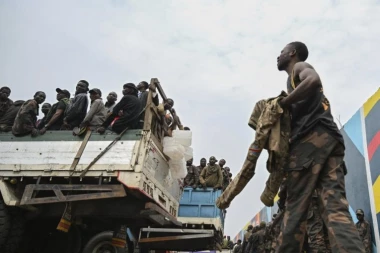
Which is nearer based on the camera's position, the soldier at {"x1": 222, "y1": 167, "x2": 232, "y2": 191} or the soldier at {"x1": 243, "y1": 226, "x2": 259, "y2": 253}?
the soldier at {"x1": 222, "y1": 167, "x2": 232, "y2": 191}

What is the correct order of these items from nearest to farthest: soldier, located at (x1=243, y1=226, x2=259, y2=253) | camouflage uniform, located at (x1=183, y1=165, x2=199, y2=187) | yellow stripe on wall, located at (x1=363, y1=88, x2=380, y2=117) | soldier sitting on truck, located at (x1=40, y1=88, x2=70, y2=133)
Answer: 1. soldier sitting on truck, located at (x1=40, y1=88, x2=70, y2=133)
2. yellow stripe on wall, located at (x1=363, y1=88, x2=380, y2=117)
3. camouflage uniform, located at (x1=183, y1=165, x2=199, y2=187)
4. soldier, located at (x1=243, y1=226, x2=259, y2=253)

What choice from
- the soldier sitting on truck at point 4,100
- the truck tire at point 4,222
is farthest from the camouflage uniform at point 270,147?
the soldier sitting on truck at point 4,100

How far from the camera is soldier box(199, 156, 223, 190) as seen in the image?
9727 mm

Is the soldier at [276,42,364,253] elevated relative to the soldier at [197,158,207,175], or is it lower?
lower

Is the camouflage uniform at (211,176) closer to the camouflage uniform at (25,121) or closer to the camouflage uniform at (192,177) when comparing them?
the camouflage uniform at (192,177)

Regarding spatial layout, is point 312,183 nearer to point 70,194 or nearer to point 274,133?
point 274,133

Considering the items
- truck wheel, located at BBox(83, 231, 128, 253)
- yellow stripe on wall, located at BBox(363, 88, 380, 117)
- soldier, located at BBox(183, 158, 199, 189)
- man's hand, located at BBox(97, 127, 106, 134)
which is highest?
yellow stripe on wall, located at BBox(363, 88, 380, 117)

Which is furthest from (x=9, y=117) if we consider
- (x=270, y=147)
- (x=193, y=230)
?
(x=270, y=147)

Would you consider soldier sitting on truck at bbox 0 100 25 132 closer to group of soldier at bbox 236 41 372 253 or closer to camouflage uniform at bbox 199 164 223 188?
camouflage uniform at bbox 199 164 223 188

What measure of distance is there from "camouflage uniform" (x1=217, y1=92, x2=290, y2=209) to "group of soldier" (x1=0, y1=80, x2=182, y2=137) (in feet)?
9.62

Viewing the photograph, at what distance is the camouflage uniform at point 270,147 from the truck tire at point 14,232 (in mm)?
3716

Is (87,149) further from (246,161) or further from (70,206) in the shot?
(246,161)

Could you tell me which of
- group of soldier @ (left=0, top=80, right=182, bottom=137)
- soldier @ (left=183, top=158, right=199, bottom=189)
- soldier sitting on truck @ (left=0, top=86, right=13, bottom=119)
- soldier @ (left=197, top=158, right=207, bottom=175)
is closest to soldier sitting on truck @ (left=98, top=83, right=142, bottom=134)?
group of soldier @ (left=0, top=80, right=182, bottom=137)

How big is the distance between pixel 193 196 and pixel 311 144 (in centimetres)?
666
